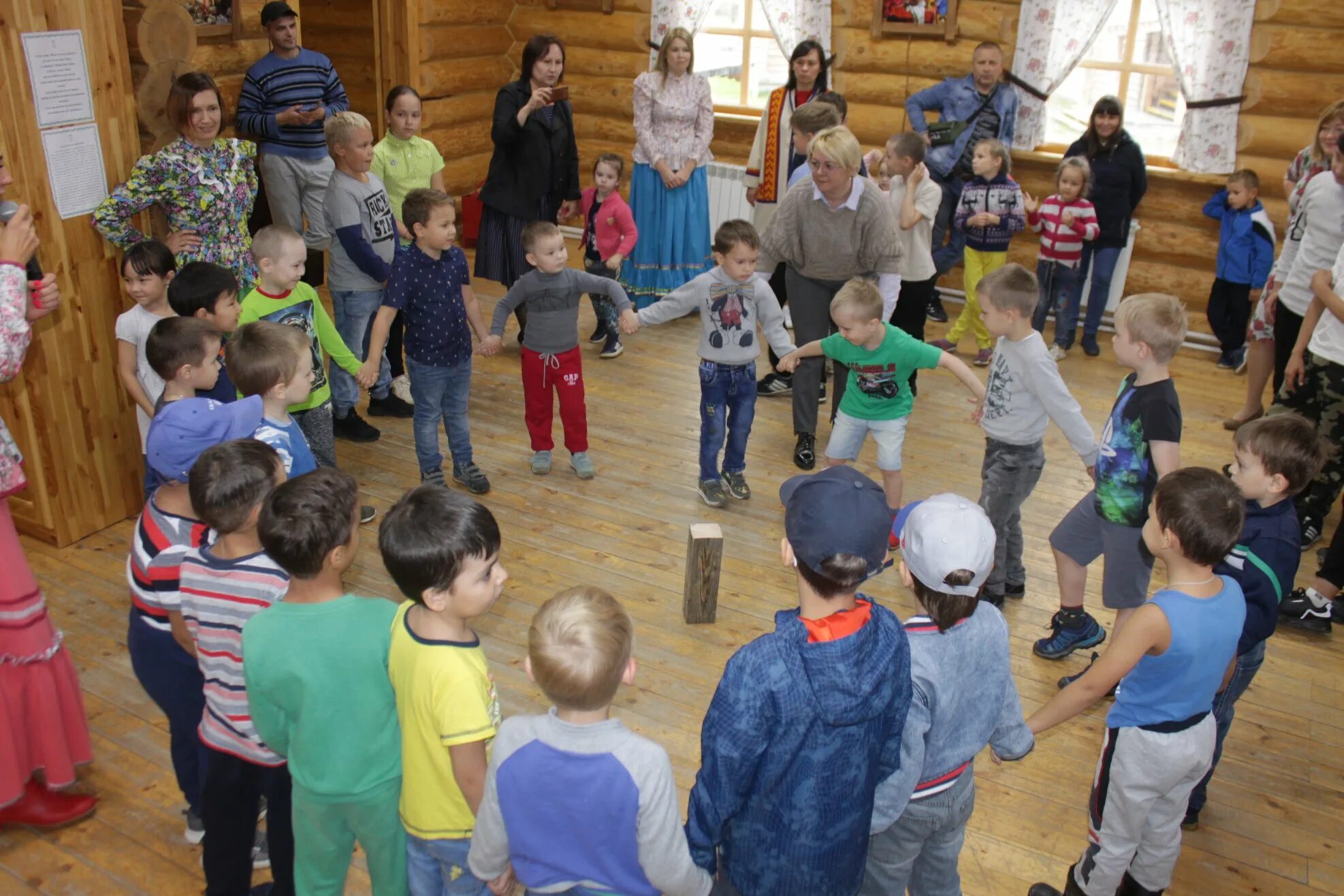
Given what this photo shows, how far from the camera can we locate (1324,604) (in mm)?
4105

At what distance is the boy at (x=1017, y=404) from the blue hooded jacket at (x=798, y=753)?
187 cm

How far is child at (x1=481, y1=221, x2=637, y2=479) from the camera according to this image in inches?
179

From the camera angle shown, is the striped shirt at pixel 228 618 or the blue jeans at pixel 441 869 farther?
the striped shirt at pixel 228 618

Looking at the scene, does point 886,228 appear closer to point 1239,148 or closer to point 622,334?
point 622,334

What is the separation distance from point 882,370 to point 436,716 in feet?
8.70

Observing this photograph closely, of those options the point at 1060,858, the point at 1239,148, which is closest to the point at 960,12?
the point at 1239,148

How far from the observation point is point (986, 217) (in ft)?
21.1

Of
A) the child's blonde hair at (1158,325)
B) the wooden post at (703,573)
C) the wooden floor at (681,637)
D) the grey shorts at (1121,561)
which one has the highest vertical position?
the child's blonde hair at (1158,325)

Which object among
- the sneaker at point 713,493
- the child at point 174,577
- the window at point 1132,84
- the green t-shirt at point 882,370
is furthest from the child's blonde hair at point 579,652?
the window at point 1132,84

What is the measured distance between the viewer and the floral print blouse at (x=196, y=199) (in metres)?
4.11

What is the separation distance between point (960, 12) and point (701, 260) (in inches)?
99.1

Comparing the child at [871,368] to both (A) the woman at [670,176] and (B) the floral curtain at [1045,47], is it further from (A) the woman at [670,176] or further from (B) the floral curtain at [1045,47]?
(B) the floral curtain at [1045,47]

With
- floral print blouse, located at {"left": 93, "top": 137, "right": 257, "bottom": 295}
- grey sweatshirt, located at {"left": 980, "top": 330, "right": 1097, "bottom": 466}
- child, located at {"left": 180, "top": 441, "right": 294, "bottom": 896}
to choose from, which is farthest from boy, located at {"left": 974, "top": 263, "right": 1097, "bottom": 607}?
floral print blouse, located at {"left": 93, "top": 137, "right": 257, "bottom": 295}

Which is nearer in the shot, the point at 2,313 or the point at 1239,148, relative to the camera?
the point at 2,313
